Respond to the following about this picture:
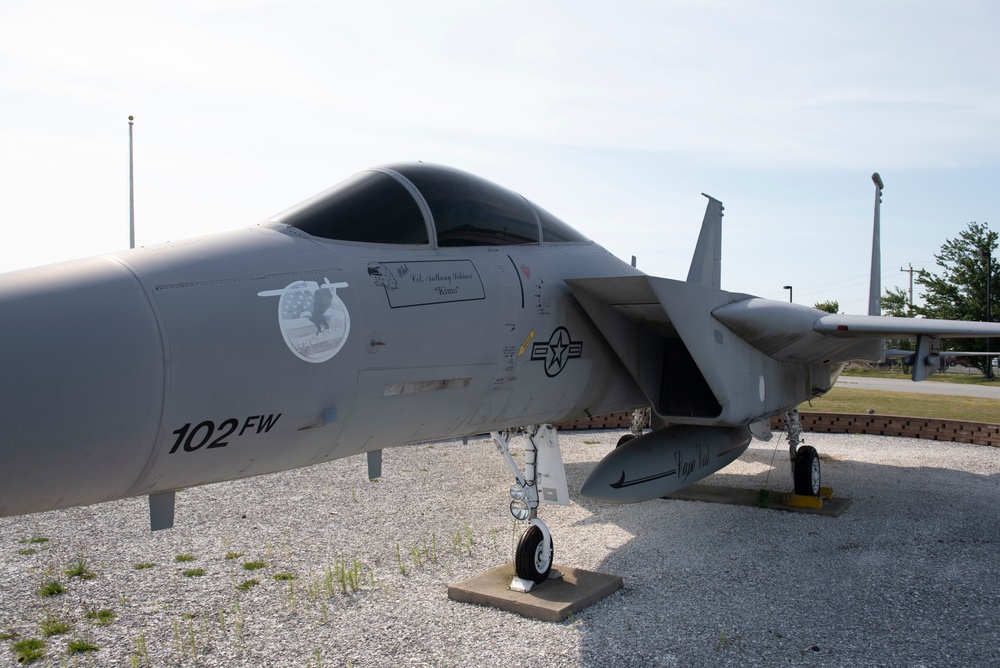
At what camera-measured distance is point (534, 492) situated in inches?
234

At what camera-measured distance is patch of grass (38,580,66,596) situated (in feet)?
19.3

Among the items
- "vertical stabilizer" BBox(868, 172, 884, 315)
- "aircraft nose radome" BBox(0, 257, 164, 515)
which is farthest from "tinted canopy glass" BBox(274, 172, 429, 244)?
"vertical stabilizer" BBox(868, 172, 884, 315)

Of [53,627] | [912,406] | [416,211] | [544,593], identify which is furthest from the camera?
[912,406]

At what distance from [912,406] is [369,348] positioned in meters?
20.3

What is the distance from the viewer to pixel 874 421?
1470cm

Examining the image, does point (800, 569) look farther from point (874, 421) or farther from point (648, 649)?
point (874, 421)

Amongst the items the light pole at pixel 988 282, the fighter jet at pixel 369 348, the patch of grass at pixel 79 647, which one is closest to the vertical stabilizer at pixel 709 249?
the fighter jet at pixel 369 348

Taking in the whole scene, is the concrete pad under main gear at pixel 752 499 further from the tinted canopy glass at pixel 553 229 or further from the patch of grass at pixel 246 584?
the patch of grass at pixel 246 584

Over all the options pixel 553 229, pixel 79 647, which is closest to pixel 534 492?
pixel 553 229

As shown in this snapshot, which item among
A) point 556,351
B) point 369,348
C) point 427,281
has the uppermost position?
point 427,281

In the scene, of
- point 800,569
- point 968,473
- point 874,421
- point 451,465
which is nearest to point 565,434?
point 451,465

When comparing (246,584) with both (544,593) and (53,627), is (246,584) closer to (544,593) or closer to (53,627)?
(53,627)

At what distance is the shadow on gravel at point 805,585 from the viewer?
4.76 meters

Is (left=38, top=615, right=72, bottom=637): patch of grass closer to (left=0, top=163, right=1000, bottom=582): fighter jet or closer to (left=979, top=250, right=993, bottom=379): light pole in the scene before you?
(left=0, top=163, right=1000, bottom=582): fighter jet
